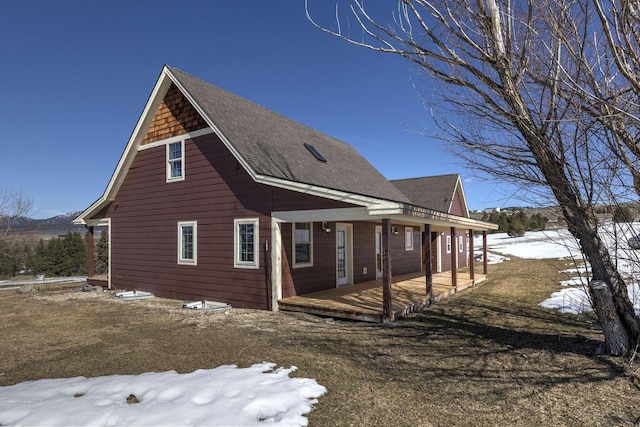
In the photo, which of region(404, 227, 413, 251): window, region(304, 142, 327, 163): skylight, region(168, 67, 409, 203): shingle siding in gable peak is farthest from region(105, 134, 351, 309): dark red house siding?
region(404, 227, 413, 251): window

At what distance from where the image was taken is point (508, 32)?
161 inches

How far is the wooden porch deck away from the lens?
8.22 m

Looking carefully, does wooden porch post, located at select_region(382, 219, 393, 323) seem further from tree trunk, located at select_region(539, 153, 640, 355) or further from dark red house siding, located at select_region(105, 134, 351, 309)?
tree trunk, located at select_region(539, 153, 640, 355)

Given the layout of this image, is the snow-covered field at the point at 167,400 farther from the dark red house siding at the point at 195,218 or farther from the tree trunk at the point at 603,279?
the dark red house siding at the point at 195,218

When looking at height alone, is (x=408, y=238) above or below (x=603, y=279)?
above

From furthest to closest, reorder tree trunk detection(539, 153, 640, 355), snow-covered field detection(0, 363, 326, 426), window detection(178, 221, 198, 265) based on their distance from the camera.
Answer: window detection(178, 221, 198, 265) → tree trunk detection(539, 153, 640, 355) → snow-covered field detection(0, 363, 326, 426)

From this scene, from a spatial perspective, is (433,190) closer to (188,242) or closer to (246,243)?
(246,243)

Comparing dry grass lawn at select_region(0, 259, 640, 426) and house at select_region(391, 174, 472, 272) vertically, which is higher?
house at select_region(391, 174, 472, 272)

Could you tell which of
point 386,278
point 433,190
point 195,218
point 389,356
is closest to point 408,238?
point 433,190

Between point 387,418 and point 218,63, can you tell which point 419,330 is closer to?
point 387,418

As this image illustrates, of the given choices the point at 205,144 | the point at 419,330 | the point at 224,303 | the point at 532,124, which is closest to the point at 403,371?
the point at 419,330

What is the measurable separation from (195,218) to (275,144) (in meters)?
3.16

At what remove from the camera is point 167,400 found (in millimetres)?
3852

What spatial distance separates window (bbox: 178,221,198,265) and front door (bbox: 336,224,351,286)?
13.5 feet
